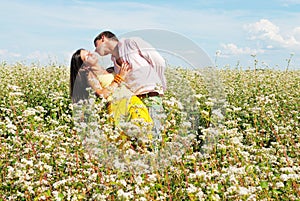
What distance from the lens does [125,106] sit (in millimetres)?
4344

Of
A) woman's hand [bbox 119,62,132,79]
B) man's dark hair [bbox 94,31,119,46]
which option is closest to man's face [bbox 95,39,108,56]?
man's dark hair [bbox 94,31,119,46]

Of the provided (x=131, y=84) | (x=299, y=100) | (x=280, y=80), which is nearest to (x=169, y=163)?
(x=131, y=84)

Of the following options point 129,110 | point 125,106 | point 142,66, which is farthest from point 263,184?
point 142,66

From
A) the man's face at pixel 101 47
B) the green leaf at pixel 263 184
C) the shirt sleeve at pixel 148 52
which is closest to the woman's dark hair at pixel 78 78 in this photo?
the man's face at pixel 101 47

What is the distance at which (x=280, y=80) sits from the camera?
930cm

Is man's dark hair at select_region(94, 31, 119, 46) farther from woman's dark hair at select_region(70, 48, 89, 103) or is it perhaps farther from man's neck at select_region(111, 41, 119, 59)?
man's neck at select_region(111, 41, 119, 59)

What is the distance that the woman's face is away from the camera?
4840mm

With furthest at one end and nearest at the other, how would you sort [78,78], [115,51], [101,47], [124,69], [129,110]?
[78,78]
[101,47]
[115,51]
[124,69]
[129,110]

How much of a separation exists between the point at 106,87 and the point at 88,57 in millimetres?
501

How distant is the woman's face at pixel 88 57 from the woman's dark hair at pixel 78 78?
0.16 feet

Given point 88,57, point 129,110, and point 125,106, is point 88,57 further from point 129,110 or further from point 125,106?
point 129,110

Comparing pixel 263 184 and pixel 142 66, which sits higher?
pixel 142 66

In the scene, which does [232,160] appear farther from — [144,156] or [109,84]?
[109,84]

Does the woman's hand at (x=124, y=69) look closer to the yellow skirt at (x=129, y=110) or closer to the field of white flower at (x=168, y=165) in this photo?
the yellow skirt at (x=129, y=110)
